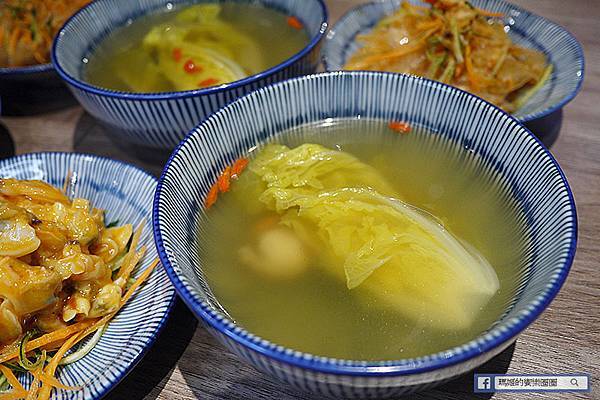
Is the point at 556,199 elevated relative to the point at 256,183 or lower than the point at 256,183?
elevated

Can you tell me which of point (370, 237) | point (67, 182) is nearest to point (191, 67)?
point (67, 182)

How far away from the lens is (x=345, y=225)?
1341 millimetres

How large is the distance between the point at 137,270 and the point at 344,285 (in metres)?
0.61

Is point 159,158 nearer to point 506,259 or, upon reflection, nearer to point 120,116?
point 120,116

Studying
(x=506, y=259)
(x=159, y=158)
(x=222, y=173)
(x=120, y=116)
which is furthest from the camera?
(x=159, y=158)

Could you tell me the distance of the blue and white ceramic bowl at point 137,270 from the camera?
122 centimetres

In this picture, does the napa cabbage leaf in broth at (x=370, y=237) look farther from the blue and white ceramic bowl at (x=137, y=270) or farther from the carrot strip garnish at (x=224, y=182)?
the blue and white ceramic bowl at (x=137, y=270)

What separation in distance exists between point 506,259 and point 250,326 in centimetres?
59

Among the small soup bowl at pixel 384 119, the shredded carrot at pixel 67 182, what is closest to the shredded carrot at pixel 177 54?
the shredded carrot at pixel 67 182

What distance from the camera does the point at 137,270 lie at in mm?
1501

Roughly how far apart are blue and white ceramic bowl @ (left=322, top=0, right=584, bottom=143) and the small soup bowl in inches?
15.1

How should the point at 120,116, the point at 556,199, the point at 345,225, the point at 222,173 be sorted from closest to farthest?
the point at 556,199 → the point at 345,225 → the point at 222,173 → the point at 120,116

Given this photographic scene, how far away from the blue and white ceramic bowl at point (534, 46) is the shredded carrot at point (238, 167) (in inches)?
26.4

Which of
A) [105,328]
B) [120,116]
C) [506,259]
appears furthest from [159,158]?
[506,259]
